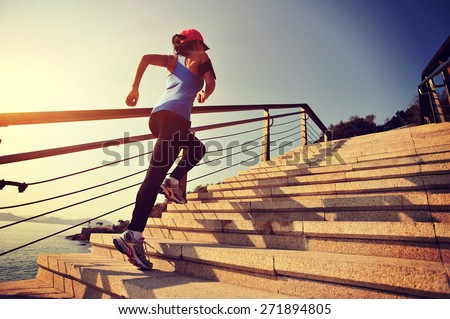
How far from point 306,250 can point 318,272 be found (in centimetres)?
53

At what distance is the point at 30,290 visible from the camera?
1917 millimetres

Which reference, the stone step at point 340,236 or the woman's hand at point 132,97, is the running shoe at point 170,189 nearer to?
the stone step at point 340,236

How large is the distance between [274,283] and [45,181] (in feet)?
6.22

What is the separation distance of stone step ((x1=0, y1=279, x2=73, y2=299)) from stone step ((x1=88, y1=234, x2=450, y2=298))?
2.81ft

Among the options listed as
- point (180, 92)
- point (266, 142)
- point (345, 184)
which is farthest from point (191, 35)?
point (266, 142)

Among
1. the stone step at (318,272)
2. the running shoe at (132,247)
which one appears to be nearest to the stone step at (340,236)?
the stone step at (318,272)

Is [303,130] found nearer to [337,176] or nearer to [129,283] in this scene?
[337,176]

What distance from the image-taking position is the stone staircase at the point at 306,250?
122 cm

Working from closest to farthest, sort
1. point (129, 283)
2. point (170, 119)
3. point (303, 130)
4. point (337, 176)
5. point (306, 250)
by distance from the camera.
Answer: point (129, 283)
point (306, 250)
point (170, 119)
point (337, 176)
point (303, 130)

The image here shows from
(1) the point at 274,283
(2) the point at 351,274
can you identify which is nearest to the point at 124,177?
(1) the point at 274,283

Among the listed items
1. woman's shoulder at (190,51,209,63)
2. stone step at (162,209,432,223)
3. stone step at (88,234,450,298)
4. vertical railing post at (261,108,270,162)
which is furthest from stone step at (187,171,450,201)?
woman's shoulder at (190,51,209,63)

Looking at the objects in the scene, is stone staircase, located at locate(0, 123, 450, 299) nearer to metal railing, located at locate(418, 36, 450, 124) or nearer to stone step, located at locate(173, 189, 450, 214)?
stone step, located at locate(173, 189, 450, 214)

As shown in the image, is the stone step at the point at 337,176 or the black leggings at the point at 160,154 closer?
the black leggings at the point at 160,154
